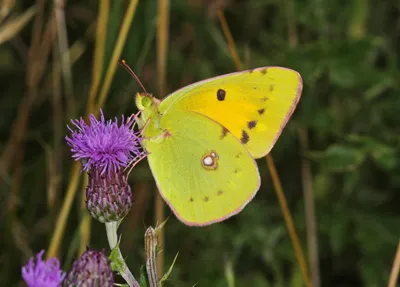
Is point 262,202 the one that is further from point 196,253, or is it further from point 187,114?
point 187,114

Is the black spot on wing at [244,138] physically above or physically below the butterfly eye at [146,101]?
below

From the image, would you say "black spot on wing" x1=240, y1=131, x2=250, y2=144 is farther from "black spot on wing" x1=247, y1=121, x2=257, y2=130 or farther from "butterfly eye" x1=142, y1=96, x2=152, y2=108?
"butterfly eye" x1=142, y1=96, x2=152, y2=108

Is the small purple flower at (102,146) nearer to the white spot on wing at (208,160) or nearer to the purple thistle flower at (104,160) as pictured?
the purple thistle flower at (104,160)

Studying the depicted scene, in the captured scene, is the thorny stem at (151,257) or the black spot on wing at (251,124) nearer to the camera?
the thorny stem at (151,257)

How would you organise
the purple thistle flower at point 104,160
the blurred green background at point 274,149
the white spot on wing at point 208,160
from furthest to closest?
the blurred green background at point 274,149 → the white spot on wing at point 208,160 → the purple thistle flower at point 104,160

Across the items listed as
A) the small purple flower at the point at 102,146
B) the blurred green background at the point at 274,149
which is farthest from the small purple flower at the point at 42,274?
the blurred green background at the point at 274,149

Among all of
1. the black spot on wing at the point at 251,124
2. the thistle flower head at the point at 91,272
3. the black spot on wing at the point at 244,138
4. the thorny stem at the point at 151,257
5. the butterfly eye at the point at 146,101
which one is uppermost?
the butterfly eye at the point at 146,101
